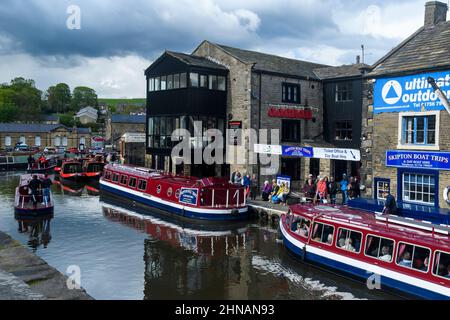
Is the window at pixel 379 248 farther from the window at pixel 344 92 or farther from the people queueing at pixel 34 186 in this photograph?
the window at pixel 344 92

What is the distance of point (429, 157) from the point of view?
58.0ft

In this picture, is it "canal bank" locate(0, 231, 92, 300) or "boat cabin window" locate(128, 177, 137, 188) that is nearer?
"canal bank" locate(0, 231, 92, 300)

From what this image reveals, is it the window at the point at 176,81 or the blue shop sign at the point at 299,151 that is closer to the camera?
the blue shop sign at the point at 299,151

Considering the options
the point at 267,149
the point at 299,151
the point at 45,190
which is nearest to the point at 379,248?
the point at 299,151

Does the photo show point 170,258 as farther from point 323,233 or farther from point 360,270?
point 360,270

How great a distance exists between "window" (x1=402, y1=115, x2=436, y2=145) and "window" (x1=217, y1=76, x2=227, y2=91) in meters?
14.1

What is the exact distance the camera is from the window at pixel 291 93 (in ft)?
100

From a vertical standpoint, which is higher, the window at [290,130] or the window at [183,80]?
the window at [183,80]

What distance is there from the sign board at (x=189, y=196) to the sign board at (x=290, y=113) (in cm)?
995

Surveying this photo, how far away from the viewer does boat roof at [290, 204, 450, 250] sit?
12053 millimetres

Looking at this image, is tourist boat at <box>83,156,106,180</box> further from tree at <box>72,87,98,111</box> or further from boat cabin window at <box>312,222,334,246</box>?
tree at <box>72,87,98,111</box>

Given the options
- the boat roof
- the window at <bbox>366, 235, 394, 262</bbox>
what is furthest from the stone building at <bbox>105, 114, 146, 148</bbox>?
the window at <bbox>366, 235, 394, 262</bbox>

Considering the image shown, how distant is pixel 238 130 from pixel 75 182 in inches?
701

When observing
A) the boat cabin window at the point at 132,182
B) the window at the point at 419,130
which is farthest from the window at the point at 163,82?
the window at the point at 419,130
